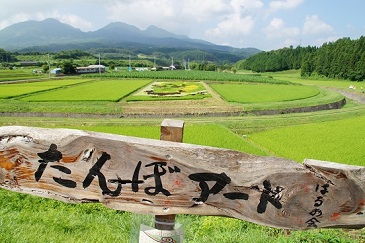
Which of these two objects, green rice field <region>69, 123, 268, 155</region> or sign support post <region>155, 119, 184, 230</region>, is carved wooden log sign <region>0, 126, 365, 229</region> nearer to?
sign support post <region>155, 119, 184, 230</region>

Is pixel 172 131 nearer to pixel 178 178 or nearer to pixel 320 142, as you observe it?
pixel 178 178

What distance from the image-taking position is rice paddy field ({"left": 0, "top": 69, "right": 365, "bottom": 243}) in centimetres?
325

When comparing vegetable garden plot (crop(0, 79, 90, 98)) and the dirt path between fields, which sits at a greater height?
the dirt path between fields

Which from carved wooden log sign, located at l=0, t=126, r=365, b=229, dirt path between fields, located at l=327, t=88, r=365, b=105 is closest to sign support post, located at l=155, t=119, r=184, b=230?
carved wooden log sign, located at l=0, t=126, r=365, b=229

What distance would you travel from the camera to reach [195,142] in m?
15.7

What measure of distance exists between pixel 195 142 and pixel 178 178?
46.1 feet

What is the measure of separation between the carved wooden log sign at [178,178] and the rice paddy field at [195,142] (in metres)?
0.44

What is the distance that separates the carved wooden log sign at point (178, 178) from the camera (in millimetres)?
1685

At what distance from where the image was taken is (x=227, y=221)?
4.55m

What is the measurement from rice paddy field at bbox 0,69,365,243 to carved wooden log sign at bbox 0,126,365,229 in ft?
1.44

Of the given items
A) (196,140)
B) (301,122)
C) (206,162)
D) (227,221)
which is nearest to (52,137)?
(206,162)

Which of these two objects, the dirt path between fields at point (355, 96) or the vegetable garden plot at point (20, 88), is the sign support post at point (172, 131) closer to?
the vegetable garden plot at point (20, 88)

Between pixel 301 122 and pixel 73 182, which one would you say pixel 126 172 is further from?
pixel 301 122

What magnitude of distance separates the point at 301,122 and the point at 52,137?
74.0 feet
